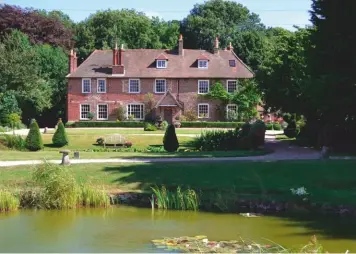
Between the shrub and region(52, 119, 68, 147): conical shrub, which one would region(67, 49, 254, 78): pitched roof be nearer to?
region(52, 119, 68, 147): conical shrub

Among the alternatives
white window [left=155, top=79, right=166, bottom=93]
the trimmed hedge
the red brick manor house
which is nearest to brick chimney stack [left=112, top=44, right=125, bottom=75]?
the red brick manor house

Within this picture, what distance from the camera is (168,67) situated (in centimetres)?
5616

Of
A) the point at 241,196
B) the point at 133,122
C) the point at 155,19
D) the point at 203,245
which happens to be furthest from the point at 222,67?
the point at 203,245

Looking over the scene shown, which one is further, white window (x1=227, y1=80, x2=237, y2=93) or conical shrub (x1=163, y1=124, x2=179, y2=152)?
white window (x1=227, y1=80, x2=237, y2=93)

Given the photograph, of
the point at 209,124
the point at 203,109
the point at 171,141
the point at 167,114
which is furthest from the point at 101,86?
the point at 171,141

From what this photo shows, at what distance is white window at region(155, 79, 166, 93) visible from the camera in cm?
5556

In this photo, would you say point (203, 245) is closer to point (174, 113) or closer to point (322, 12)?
point (322, 12)

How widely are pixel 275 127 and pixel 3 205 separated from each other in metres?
35.7

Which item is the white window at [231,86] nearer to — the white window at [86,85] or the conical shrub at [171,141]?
the white window at [86,85]

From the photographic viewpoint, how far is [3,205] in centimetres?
1758

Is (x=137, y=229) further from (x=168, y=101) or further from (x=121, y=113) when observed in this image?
(x=121, y=113)

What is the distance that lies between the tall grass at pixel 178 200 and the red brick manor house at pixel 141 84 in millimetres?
36229

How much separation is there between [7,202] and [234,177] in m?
7.81

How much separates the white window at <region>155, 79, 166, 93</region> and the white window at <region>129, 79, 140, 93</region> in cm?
168
